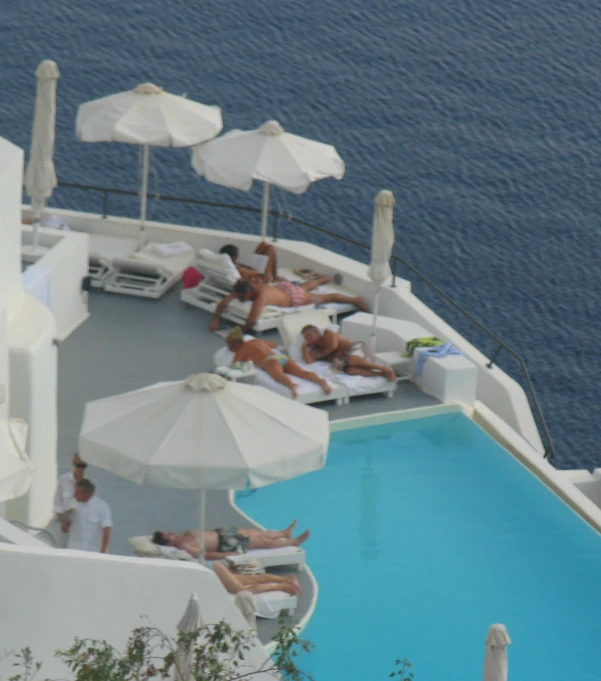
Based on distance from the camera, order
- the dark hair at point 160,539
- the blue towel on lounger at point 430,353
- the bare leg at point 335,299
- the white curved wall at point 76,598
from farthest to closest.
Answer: the bare leg at point 335,299
the blue towel on lounger at point 430,353
the dark hair at point 160,539
the white curved wall at point 76,598

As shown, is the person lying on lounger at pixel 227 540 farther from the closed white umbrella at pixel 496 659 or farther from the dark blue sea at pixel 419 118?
the dark blue sea at pixel 419 118

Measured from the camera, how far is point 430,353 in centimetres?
1916

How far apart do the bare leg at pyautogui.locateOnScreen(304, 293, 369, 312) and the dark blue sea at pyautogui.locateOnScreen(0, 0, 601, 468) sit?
7555mm

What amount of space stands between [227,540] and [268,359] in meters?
4.06

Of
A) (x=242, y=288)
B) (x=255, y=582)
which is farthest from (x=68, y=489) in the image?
(x=242, y=288)

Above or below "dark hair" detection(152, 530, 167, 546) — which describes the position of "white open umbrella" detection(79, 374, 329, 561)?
above

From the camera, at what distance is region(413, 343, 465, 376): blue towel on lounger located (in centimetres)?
1917

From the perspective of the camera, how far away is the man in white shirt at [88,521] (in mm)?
14008

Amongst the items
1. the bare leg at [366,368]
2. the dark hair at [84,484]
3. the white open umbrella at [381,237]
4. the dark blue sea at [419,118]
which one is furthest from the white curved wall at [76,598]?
the dark blue sea at [419,118]

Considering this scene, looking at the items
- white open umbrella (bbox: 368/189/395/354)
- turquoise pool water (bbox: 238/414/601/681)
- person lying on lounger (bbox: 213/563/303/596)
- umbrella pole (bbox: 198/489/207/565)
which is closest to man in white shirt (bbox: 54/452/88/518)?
umbrella pole (bbox: 198/489/207/565)

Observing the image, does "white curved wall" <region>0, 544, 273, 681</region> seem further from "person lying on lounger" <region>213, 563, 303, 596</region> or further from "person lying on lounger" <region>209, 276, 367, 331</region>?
"person lying on lounger" <region>209, 276, 367, 331</region>

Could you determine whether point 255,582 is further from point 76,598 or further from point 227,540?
point 76,598

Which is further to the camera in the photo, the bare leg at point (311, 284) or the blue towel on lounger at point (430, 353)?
the bare leg at point (311, 284)

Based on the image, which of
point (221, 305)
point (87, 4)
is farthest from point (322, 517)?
point (87, 4)
